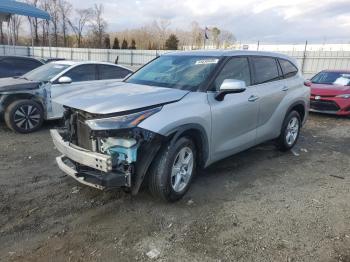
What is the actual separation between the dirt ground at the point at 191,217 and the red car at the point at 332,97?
17.4 ft

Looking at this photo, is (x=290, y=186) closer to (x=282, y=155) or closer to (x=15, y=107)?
(x=282, y=155)

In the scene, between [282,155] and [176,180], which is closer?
[176,180]

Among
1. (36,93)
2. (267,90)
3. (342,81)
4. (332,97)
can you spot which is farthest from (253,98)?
(342,81)

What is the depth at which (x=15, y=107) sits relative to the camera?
689 cm

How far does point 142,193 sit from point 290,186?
2089 mm

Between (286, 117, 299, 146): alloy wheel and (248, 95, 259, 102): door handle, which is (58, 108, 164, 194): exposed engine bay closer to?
(248, 95, 259, 102): door handle

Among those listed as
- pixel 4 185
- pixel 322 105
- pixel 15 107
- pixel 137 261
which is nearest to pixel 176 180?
pixel 137 261

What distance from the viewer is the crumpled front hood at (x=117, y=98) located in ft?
11.1

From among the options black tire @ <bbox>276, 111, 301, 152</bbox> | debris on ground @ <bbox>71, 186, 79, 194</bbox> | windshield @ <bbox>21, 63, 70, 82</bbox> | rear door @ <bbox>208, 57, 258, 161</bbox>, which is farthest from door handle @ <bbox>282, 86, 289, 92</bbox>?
windshield @ <bbox>21, 63, 70, 82</bbox>

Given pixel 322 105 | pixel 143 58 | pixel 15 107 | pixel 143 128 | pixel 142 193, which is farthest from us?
pixel 143 58

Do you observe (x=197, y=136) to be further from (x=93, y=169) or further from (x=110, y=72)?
(x=110, y=72)

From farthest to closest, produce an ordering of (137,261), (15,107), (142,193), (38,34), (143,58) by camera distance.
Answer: (38,34) → (143,58) → (15,107) → (142,193) → (137,261)

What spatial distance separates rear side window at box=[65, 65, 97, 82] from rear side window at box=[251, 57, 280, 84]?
→ 167 inches

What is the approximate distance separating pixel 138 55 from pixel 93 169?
92.9ft
